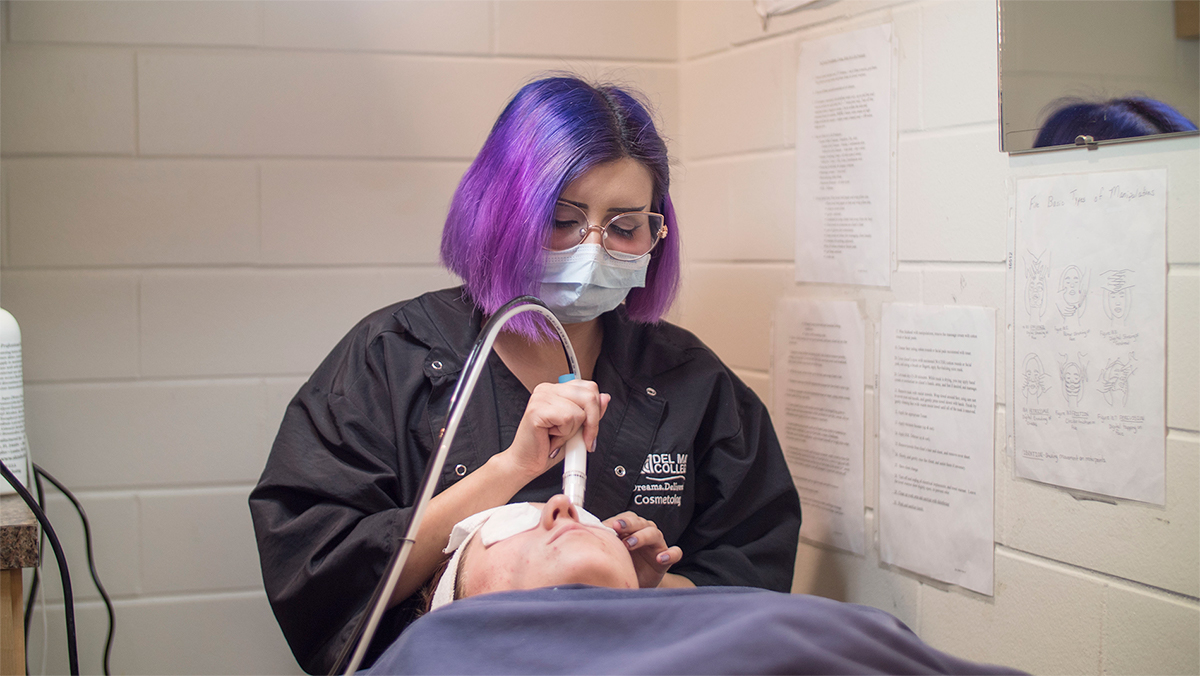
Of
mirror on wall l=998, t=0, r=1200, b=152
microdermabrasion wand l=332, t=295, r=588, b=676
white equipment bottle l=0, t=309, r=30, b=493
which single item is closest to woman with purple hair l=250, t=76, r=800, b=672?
microdermabrasion wand l=332, t=295, r=588, b=676

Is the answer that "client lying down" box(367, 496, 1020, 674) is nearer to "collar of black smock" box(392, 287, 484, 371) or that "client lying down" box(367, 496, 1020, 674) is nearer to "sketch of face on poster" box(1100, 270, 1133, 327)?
"collar of black smock" box(392, 287, 484, 371)

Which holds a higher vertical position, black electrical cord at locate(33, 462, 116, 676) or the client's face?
the client's face

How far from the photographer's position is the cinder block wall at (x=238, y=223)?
169 cm

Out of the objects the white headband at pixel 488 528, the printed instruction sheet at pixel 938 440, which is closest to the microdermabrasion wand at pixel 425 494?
the white headband at pixel 488 528

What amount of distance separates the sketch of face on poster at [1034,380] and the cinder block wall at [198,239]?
1.21 meters

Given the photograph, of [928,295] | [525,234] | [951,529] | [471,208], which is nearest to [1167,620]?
[951,529]

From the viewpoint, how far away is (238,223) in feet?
5.88

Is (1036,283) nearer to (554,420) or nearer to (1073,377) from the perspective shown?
A: (1073,377)

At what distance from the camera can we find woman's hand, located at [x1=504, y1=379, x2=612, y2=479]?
1.17 metres

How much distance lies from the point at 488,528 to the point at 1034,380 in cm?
84

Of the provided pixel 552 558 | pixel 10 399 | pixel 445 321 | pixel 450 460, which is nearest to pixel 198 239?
pixel 10 399

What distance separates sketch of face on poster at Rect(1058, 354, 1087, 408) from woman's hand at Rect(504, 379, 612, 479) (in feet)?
2.20

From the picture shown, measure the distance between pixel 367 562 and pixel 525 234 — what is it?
1.78 ft

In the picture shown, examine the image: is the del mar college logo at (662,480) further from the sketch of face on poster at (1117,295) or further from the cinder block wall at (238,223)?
the sketch of face on poster at (1117,295)
